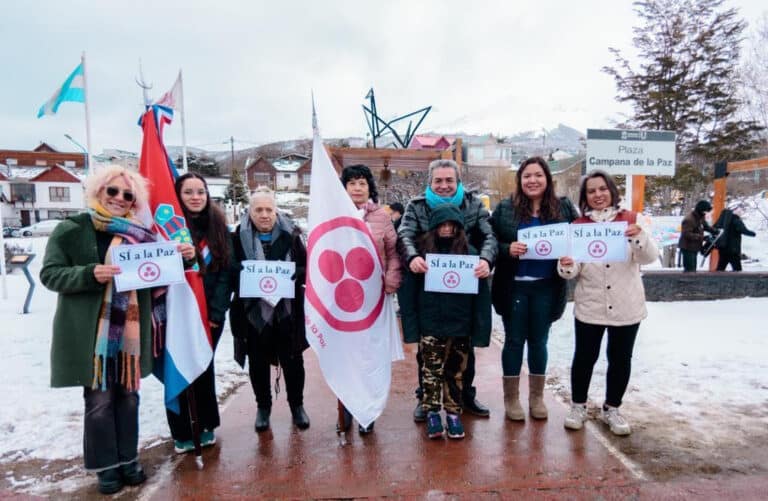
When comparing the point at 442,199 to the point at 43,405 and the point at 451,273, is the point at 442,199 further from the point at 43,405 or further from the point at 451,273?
the point at 43,405

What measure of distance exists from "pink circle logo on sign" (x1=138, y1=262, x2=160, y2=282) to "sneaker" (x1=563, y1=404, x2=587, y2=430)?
315 cm

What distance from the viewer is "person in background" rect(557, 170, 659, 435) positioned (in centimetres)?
328

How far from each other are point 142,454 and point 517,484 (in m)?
2.61

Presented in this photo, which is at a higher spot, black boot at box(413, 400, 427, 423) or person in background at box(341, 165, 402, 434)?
person in background at box(341, 165, 402, 434)

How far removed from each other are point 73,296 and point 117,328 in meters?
0.30

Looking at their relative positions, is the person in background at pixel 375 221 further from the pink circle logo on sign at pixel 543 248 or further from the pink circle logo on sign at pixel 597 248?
the pink circle logo on sign at pixel 597 248

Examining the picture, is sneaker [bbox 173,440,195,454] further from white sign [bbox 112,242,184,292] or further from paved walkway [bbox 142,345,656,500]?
white sign [bbox 112,242,184,292]

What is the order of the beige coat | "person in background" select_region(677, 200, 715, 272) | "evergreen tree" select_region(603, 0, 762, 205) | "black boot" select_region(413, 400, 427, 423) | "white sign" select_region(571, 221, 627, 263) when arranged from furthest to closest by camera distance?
"evergreen tree" select_region(603, 0, 762, 205) → "person in background" select_region(677, 200, 715, 272) → "black boot" select_region(413, 400, 427, 423) → the beige coat → "white sign" select_region(571, 221, 627, 263)

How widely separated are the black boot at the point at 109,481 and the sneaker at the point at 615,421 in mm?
3454

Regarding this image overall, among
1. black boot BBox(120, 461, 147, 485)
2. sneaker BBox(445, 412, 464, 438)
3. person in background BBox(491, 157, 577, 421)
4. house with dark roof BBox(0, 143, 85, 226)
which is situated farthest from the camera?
house with dark roof BBox(0, 143, 85, 226)

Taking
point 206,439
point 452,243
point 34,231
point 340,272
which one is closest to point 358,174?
point 340,272

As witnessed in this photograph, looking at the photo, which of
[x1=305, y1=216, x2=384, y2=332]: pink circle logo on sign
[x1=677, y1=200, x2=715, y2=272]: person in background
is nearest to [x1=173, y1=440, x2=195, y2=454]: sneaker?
[x1=305, y1=216, x2=384, y2=332]: pink circle logo on sign

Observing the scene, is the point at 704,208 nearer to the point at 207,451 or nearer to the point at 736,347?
the point at 736,347

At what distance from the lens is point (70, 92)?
8.26 metres
